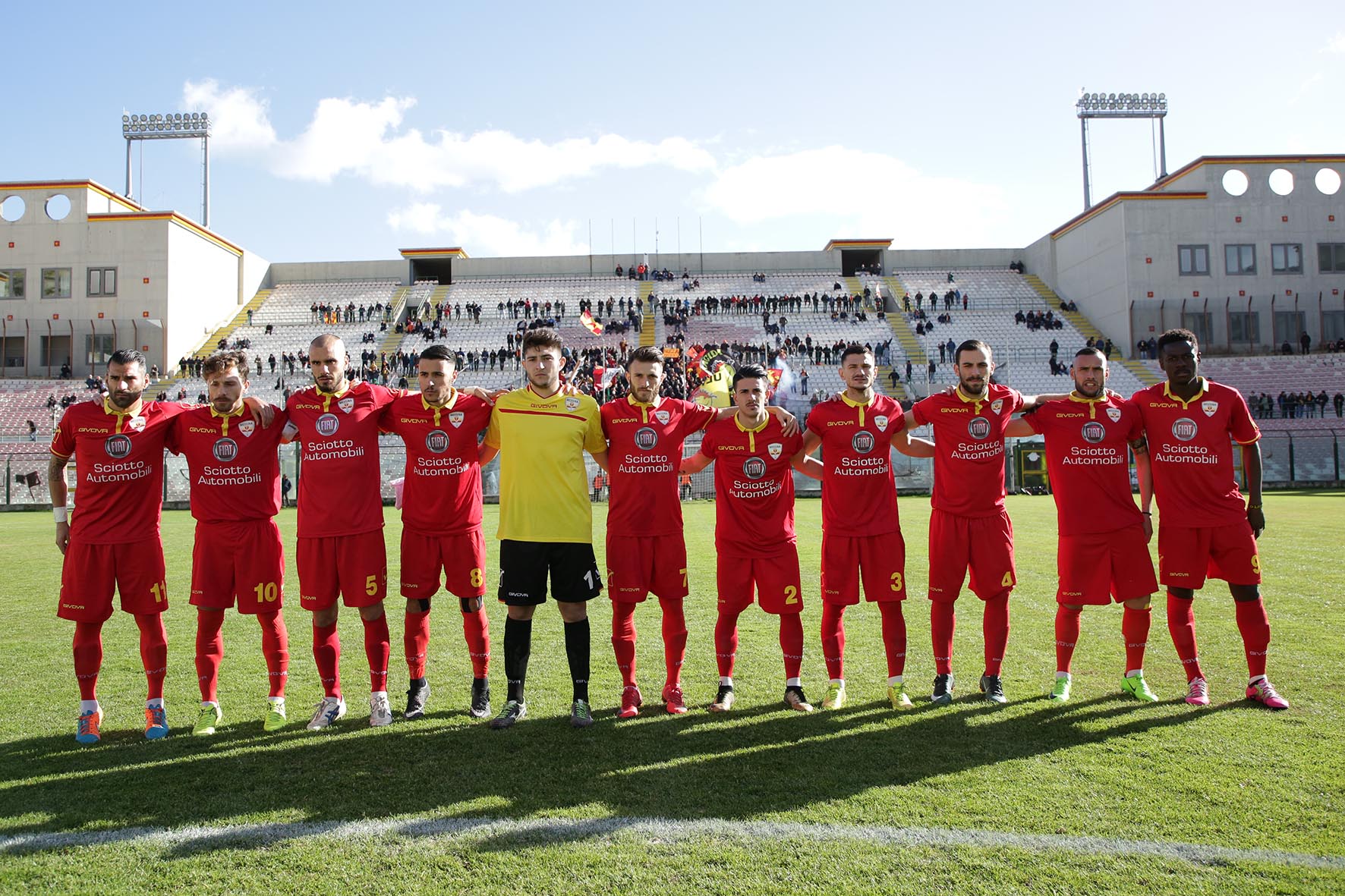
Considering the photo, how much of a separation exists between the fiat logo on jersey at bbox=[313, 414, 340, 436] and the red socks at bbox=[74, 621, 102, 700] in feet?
5.56

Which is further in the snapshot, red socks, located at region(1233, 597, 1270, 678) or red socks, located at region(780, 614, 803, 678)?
red socks, located at region(780, 614, 803, 678)

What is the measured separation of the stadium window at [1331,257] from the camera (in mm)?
43250

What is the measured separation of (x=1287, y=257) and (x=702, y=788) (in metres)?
50.6

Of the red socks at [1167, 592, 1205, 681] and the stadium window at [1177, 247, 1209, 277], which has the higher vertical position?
the stadium window at [1177, 247, 1209, 277]

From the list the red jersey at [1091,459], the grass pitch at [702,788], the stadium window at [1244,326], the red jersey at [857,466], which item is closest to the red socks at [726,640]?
the grass pitch at [702,788]

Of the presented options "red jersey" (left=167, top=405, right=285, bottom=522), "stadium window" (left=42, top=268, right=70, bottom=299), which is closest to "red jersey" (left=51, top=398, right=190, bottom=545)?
"red jersey" (left=167, top=405, right=285, bottom=522)

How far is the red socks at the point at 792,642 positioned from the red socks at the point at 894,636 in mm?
532

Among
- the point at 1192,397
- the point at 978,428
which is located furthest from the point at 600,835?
the point at 1192,397

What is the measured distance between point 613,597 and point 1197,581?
3718 mm

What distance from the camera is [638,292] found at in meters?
51.2

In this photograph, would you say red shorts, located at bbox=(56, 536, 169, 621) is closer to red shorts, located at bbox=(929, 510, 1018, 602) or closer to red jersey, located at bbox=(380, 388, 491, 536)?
red jersey, located at bbox=(380, 388, 491, 536)

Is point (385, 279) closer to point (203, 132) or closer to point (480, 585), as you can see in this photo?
point (203, 132)

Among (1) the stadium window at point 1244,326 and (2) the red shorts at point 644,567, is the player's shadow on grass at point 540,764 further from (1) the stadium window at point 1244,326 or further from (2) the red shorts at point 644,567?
(1) the stadium window at point 1244,326

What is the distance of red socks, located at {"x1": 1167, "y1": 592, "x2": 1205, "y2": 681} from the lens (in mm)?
5523
